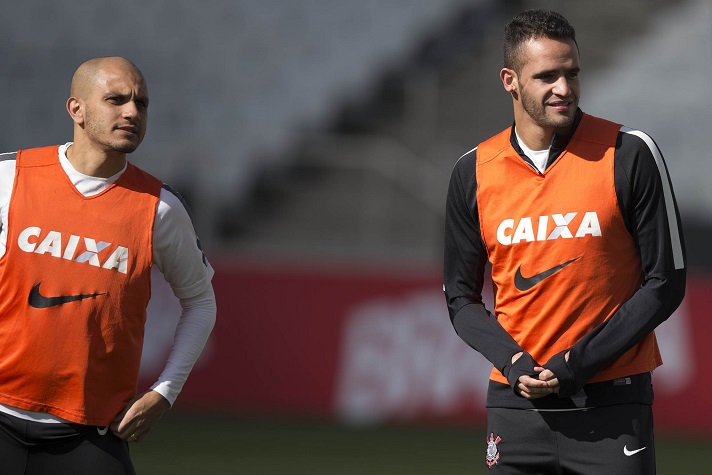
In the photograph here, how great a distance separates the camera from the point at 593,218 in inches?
150

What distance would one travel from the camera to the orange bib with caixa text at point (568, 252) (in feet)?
12.5

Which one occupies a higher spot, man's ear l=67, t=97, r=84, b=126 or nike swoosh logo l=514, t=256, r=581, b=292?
man's ear l=67, t=97, r=84, b=126

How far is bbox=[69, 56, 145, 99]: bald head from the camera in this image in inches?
161

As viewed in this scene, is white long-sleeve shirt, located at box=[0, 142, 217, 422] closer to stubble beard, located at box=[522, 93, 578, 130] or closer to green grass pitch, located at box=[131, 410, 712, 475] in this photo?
stubble beard, located at box=[522, 93, 578, 130]

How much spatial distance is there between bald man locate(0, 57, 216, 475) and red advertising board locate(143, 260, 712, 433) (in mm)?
6790

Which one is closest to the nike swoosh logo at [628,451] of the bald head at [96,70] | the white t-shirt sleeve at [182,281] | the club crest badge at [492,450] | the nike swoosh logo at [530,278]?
the club crest badge at [492,450]

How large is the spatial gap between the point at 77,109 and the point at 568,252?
1726 millimetres

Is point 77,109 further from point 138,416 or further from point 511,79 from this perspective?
point 511,79

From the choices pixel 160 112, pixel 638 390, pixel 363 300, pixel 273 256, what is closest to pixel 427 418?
pixel 363 300

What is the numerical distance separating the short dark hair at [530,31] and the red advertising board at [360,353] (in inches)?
282

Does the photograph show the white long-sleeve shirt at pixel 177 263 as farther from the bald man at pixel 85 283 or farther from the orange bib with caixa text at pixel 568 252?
the orange bib with caixa text at pixel 568 252

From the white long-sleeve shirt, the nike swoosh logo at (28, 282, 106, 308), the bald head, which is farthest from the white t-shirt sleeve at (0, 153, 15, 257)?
the bald head

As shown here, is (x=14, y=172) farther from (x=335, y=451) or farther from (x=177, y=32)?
(x=177, y=32)

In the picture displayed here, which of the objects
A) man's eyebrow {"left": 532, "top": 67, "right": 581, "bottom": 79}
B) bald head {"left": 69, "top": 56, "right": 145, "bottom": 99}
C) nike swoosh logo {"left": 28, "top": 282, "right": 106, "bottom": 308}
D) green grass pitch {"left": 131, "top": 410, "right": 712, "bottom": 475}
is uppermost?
man's eyebrow {"left": 532, "top": 67, "right": 581, "bottom": 79}
